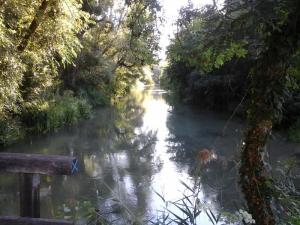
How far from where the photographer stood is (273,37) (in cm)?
300

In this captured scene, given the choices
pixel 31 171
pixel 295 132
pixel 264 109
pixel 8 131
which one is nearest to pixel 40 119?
pixel 8 131

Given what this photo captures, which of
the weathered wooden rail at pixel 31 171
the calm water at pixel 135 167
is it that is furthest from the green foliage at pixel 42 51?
the weathered wooden rail at pixel 31 171

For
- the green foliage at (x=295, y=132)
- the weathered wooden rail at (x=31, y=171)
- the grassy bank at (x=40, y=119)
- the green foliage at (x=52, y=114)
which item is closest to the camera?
the weathered wooden rail at (x=31, y=171)

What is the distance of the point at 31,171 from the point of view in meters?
3.47

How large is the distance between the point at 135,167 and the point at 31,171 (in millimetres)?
7430

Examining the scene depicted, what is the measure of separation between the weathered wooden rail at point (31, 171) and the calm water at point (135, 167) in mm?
815

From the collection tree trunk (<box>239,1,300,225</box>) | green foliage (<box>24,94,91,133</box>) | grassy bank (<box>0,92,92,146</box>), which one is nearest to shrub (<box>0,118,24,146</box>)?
grassy bank (<box>0,92,92,146</box>)

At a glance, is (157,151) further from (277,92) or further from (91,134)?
(277,92)

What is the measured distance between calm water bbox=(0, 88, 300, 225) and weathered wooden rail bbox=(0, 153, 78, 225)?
0.81 m

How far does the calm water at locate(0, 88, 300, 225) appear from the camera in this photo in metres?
7.03

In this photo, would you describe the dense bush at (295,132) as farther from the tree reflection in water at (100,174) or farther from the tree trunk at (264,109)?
Result: the tree trunk at (264,109)

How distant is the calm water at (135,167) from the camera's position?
703 cm

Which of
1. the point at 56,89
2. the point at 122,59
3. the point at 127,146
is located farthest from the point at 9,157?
the point at 122,59

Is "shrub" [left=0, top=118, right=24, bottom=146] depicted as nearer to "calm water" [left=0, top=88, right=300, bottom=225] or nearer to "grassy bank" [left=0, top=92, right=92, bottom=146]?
"grassy bank" [left=0, top=92, right=92, bottom=146]
